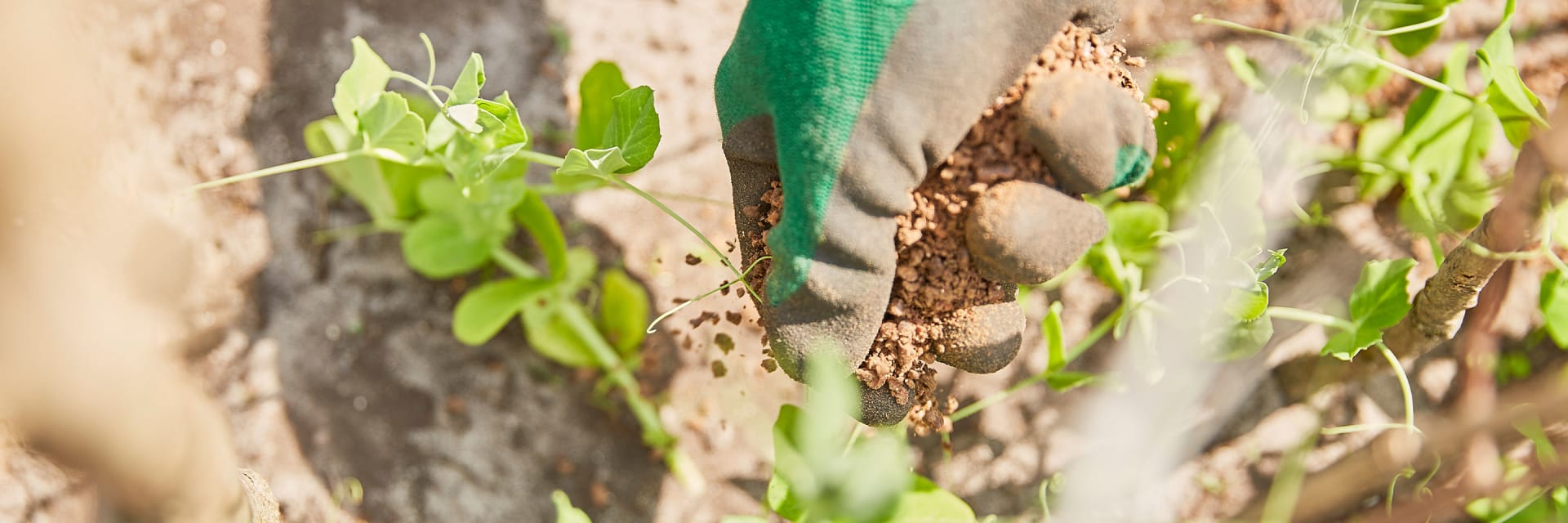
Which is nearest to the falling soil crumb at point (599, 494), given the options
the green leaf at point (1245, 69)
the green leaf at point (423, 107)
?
the green leaf at point (423, 107)

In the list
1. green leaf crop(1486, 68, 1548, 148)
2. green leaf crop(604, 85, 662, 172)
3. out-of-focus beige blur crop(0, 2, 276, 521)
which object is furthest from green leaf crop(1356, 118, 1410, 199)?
out-of-focus beige blur crop(0, 2, 276, 521)

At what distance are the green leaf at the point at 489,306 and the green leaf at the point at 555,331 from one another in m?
0.04

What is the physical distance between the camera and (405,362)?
4.41 ft

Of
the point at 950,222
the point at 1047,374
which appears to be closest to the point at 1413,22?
the point at 1047,374

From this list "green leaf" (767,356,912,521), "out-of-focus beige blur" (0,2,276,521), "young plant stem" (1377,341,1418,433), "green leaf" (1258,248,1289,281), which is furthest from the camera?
"out-of-focus beige blur" (0,2,276,521)

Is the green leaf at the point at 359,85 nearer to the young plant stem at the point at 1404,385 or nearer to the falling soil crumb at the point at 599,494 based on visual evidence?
the falling soil crumb at the point at 599,494

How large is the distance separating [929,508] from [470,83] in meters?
0.68

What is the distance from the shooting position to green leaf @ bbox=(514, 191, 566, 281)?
1188mm

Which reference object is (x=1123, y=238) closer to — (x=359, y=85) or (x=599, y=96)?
(x=599, y=96)

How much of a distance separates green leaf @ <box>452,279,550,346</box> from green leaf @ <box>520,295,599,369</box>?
39 millimetres

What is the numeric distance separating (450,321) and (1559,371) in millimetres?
1737

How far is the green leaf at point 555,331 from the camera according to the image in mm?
1284

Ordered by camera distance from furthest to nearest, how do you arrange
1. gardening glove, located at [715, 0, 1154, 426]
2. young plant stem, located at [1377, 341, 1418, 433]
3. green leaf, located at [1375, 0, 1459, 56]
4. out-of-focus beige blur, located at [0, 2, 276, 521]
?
out-of-focus beige blur, located at [0, 2, 276, 521]
green leaf, located at [1375, 0, 1459, 56]
young plant stem, located at [1377, 341, 1418, 433]
gardening glove, located at [715, 0, 1154, 426]

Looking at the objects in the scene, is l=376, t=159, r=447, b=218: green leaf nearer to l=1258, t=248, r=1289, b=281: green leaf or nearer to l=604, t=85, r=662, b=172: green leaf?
l=604, t=85, r=662, b=172: green leaf
